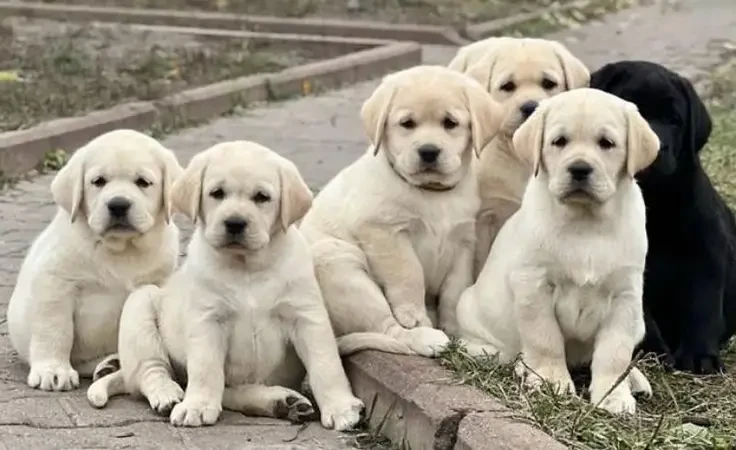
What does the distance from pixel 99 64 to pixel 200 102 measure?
1511 mm

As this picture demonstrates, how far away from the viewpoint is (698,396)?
5.39 metres

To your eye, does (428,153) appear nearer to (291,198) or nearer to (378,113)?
(378,113)

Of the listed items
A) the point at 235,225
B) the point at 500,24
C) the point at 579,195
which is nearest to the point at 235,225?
the point at 235,225

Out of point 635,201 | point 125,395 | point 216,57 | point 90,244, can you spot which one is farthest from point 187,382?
point 216,57

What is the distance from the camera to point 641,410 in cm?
519

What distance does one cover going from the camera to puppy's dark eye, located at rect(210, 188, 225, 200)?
5285 mm

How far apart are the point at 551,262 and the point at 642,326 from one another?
0.43 meters

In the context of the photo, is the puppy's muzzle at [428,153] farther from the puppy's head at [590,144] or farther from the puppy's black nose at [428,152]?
the puppy's head at [590,144]

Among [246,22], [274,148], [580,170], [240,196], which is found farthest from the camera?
[246,22]

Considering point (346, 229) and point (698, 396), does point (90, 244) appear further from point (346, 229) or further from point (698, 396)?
point (698, 396)

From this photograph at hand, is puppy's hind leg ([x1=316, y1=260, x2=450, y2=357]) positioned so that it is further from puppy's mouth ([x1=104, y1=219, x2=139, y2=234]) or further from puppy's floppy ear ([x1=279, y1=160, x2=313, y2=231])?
puppy's mouth ([x1=104, y1=219, x2=139, y2=234])

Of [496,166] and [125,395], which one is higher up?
[496,166]

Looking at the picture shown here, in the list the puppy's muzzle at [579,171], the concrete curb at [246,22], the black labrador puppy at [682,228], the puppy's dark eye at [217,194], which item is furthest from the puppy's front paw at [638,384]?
the concrete curb at [246,22]

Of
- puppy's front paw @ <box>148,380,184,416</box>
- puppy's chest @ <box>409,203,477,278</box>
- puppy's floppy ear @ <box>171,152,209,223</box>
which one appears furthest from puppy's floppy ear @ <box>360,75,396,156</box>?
puppy's front paw @ <box>148,380,184,416</box>
